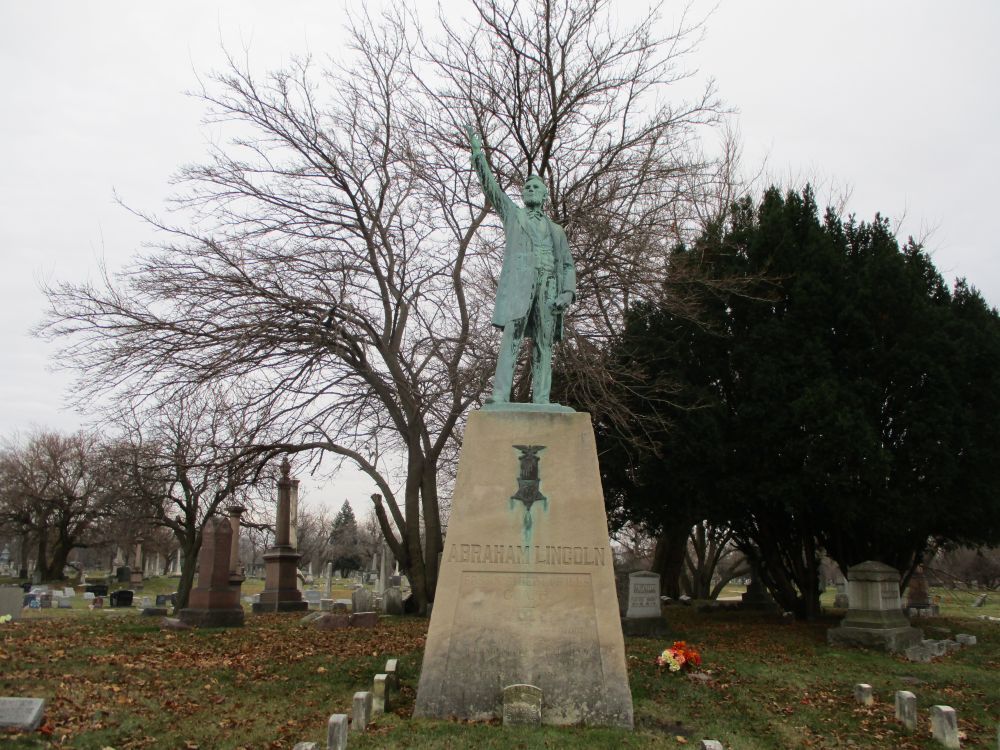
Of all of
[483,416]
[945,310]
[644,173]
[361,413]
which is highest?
[644,173]

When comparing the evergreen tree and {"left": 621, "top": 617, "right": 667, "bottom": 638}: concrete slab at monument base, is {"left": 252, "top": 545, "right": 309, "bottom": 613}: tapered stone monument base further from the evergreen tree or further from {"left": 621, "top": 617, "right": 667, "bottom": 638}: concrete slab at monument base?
the evergreen tree

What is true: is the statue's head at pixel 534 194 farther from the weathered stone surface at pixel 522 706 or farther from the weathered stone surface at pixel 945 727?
the weathered stone surface at pixel 945 727

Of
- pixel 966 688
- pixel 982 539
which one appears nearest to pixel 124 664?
pixel 966 688

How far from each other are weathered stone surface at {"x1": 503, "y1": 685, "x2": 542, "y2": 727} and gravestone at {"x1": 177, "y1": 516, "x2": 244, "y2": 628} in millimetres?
10522

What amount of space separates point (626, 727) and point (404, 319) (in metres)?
12.0

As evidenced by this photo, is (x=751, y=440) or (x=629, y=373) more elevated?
(x=629, y=373)

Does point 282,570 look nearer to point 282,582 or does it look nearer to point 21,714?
point 282,582

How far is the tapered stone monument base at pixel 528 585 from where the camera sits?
6.83 metres

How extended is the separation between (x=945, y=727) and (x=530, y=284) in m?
5.93

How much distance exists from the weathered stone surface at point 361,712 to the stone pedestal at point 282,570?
15.8m

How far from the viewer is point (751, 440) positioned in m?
16.0

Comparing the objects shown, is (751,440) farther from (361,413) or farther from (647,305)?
(361,413)

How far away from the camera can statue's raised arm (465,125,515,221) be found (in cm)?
785

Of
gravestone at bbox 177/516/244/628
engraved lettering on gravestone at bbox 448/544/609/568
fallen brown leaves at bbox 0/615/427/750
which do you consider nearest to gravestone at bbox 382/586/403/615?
gravestone at bbox 177/516/244/628
